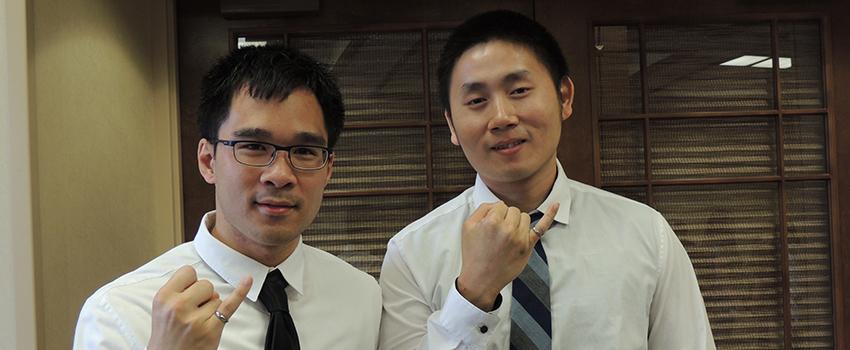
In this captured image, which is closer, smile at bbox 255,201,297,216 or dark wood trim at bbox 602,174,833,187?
smile at bbox 255,201,297,216

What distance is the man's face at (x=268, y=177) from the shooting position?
4.10 feet

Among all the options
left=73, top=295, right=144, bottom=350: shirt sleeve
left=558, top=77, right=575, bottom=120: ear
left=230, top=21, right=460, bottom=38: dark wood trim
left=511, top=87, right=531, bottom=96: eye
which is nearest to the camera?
left=73, top=295, right=144, bottom=350: shirt sleeve

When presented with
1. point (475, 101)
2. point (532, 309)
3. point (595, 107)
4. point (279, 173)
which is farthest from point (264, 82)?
point (595, 107)

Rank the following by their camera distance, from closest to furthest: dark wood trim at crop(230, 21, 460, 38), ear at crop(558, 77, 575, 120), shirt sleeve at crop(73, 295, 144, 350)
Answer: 1. shirt sleeve at crop(73, 295, 144, 350)
2. ear at crop(558, 77, 575, 120)
3. dark wood trim at crop(230, 21, 460, 38)

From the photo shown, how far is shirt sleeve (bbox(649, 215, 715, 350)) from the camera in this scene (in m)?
1.39

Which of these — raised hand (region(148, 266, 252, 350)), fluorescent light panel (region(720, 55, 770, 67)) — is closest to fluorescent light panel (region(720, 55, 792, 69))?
fluorescent light panel (region(720, 55, 770, 67))

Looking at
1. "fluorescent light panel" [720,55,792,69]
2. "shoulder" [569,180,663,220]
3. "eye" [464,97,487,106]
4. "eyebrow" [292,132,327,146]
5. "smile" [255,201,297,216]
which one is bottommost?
"shoulder" [569,180,663,220]

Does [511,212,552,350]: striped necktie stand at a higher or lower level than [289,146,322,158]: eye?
lower

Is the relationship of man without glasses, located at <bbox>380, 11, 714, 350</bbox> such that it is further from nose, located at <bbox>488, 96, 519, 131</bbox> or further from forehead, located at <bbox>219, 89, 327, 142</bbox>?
forehead, located at <bbox>219, 89, 327, 142</bbox>

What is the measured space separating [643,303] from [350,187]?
1067 millimetres

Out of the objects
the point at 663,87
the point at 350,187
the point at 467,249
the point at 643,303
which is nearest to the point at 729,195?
the point at 663,87

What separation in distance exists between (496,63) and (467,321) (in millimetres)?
505

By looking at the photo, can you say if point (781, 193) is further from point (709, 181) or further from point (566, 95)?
point (566, 95)

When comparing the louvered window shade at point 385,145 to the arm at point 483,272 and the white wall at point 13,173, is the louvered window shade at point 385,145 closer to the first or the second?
the white wall at point 13,173
